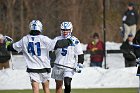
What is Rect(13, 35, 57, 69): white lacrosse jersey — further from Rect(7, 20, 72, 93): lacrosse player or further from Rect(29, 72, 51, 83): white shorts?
Rect(29, 72, 51, 83): white shorts

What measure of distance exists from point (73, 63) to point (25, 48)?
117cm

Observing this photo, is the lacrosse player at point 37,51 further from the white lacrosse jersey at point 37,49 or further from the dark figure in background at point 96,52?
the dark figure in background at point 96,52

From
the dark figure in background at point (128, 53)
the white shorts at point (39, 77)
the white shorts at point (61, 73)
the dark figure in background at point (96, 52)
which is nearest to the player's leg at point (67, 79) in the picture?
the white shorts at point (61, 73)

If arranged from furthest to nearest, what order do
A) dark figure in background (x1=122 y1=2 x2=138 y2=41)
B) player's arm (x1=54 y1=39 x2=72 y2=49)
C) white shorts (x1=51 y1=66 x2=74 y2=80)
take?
dark figure in background (x1=122 y1=2 x2=138 y2=41), white shorts (x1=51 y1=66 x2=74 y2=80), player's arm (x1=54 y1=39 x2=72 y2=49)

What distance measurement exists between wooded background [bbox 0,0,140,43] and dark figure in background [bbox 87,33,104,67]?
1544 millimetres

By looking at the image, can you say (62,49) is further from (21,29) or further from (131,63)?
(21,29)

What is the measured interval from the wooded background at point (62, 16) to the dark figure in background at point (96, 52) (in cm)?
154

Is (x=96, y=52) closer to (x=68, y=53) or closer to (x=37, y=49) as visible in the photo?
(x=68, y=53)

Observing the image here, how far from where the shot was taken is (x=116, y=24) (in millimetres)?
26109

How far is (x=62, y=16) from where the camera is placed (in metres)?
24.8

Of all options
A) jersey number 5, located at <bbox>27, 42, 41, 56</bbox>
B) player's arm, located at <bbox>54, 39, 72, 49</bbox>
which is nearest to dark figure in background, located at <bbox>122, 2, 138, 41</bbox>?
player's arm, located at <bbox>54, 39, 72, 49</bbox>

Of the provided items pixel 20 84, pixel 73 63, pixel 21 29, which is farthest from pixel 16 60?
pixel 73 63

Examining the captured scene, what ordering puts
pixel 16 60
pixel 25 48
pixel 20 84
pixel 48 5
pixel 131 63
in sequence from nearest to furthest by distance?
1. pixel 25 48
2. pixel 20 84
3. pixel 131 63
4. pixel 16 60
5. pixel 48 5

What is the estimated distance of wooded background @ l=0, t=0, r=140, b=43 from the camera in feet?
77.6
